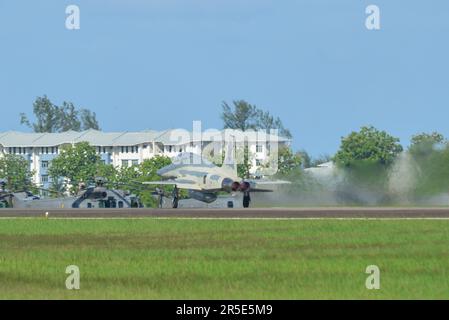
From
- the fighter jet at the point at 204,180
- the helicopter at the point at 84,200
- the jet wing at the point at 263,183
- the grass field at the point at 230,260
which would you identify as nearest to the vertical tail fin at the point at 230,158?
the fighter jet at the point at 204,180

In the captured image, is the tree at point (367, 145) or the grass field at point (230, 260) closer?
the grass field at point (230, 260)

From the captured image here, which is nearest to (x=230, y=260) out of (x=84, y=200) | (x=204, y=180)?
(x=204, y=180)

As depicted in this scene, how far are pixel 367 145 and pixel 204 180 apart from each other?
87.4 m

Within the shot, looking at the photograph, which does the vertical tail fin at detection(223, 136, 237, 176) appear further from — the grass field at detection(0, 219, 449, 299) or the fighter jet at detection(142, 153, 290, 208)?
the grass field at detection(0, 219, 449, 299)

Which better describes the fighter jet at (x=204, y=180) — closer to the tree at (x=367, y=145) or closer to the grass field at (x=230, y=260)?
the grass field at (x=230, y=260)

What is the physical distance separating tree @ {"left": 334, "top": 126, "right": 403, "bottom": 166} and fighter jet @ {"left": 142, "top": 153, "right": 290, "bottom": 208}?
78749 millimetres

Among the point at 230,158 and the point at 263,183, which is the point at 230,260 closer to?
the point at 263,183

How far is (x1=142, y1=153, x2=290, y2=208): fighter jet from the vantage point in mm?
91812

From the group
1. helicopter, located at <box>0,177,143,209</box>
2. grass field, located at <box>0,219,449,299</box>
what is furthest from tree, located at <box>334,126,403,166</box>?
grass field, located at <box>0,219,449,299</box>

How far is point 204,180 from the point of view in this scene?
93688 mm

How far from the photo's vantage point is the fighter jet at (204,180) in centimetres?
9181

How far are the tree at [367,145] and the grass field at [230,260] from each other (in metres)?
119

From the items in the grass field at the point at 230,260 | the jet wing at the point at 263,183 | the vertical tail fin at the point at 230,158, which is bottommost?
the grass field at the point at 230,260
